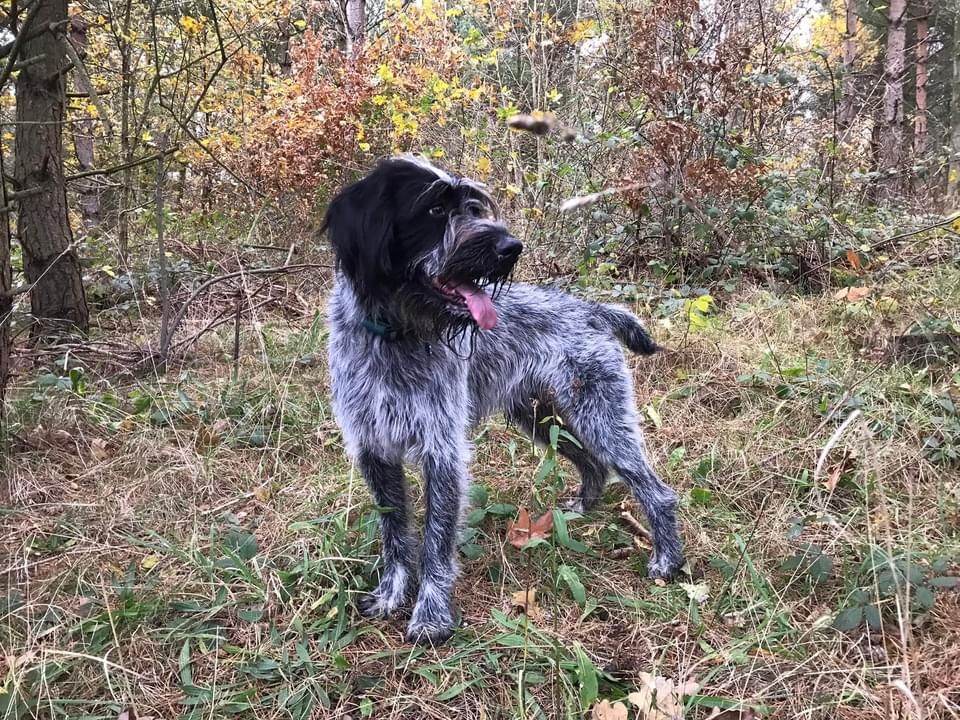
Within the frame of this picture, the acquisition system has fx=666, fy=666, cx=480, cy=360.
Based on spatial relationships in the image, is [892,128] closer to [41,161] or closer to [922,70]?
[922,70]

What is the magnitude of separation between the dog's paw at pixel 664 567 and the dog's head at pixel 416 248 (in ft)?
4.30

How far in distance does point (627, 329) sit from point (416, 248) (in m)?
1.44

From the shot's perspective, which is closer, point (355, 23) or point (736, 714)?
point (736, 714)

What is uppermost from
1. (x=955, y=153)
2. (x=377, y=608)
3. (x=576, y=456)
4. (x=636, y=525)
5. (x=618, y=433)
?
(x=955, y=153)

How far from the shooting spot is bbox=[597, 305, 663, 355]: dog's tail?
3512 mm

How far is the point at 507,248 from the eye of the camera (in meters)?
2.48

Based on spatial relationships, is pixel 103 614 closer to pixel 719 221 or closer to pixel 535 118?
pixel 535 118

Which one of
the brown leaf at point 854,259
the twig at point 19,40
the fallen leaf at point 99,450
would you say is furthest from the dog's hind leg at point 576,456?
the brown leaf at point 854,259

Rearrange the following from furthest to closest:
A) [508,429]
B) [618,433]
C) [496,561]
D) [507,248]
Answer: [508,429] → [618,433] → [496,561] → [507,248]

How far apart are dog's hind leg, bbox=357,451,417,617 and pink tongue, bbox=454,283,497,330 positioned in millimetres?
772

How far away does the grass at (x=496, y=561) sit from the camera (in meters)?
2.16

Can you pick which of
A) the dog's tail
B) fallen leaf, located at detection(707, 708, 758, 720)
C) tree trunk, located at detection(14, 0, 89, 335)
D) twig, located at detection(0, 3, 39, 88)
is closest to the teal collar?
the dog's tail

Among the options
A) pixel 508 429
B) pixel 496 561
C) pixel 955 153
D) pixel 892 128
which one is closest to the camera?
pixel 496 561

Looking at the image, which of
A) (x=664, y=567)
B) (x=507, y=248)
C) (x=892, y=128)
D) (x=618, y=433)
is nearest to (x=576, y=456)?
(x=618, y=433)
